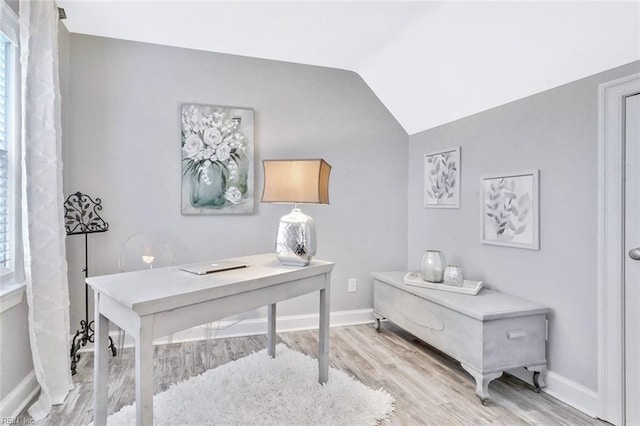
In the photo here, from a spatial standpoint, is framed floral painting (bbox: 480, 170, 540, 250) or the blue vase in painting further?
the blue vase in painting

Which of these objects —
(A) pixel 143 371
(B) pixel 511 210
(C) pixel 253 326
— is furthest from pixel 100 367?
(B) pixel 511 210

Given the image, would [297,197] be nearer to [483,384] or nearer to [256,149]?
[256,149]

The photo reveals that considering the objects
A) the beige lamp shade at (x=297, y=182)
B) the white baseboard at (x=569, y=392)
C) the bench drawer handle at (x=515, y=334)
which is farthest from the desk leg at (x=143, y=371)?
the white baseboard at (x=569, y=392)

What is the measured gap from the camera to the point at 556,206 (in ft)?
7.06

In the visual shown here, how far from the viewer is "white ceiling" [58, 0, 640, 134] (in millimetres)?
1842

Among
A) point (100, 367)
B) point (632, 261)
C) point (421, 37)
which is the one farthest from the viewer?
point (421, 37)

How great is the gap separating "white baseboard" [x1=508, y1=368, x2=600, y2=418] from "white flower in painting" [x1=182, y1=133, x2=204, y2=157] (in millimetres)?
2805

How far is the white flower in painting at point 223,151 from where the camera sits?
2.99 m

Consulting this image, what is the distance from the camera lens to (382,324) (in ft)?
11.1

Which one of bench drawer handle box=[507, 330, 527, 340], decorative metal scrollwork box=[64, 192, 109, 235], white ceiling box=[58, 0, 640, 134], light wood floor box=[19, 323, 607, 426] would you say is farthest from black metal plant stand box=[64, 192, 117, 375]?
bench drawer handle box=[507, 330, 527, 340]

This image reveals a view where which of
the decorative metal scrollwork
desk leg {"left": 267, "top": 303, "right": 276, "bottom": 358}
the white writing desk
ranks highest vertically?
the decorative metal scrollwork

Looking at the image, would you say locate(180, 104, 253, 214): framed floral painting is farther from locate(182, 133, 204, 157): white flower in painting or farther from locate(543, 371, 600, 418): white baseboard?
locate(543, 371, 600, 418): white baseboard

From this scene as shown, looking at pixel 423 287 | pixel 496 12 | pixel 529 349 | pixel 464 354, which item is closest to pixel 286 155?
pixel 423 287

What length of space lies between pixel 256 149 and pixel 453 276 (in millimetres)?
1874
